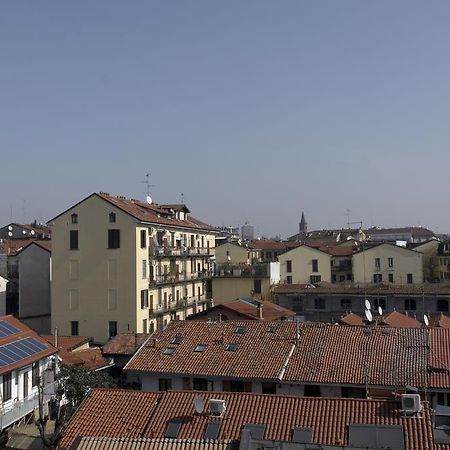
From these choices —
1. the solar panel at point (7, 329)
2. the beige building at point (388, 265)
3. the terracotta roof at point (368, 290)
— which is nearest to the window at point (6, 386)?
the solar panel at point (7, 329)

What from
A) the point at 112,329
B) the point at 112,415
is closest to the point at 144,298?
the point at 112,329

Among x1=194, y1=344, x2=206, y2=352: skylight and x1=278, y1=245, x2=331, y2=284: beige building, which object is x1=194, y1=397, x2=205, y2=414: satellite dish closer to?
x1=194, y1=344, x2=206, y2=352: skylight

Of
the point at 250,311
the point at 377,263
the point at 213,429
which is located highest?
the point at 377,263

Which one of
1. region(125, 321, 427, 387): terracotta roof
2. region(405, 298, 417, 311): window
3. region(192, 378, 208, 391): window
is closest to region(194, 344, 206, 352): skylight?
region(125, 321, 427, 387): terracotta roof

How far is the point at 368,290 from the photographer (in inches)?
1938

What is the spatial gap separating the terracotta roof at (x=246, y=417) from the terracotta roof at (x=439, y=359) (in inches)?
226

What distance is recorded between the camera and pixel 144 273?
46.0 m

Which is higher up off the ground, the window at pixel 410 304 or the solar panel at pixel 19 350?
the solar panel at pixel 19 350

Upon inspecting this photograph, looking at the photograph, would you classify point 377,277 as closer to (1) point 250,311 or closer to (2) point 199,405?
(1) point 250,311

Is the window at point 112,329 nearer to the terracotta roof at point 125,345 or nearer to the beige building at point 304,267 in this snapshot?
the terracotta roof at point 125,345

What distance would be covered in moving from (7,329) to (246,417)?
554 inches

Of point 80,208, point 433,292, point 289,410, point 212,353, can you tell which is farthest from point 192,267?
point 289,410

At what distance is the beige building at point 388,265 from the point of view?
6012cm

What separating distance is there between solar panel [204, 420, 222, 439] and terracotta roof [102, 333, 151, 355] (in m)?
16.0
